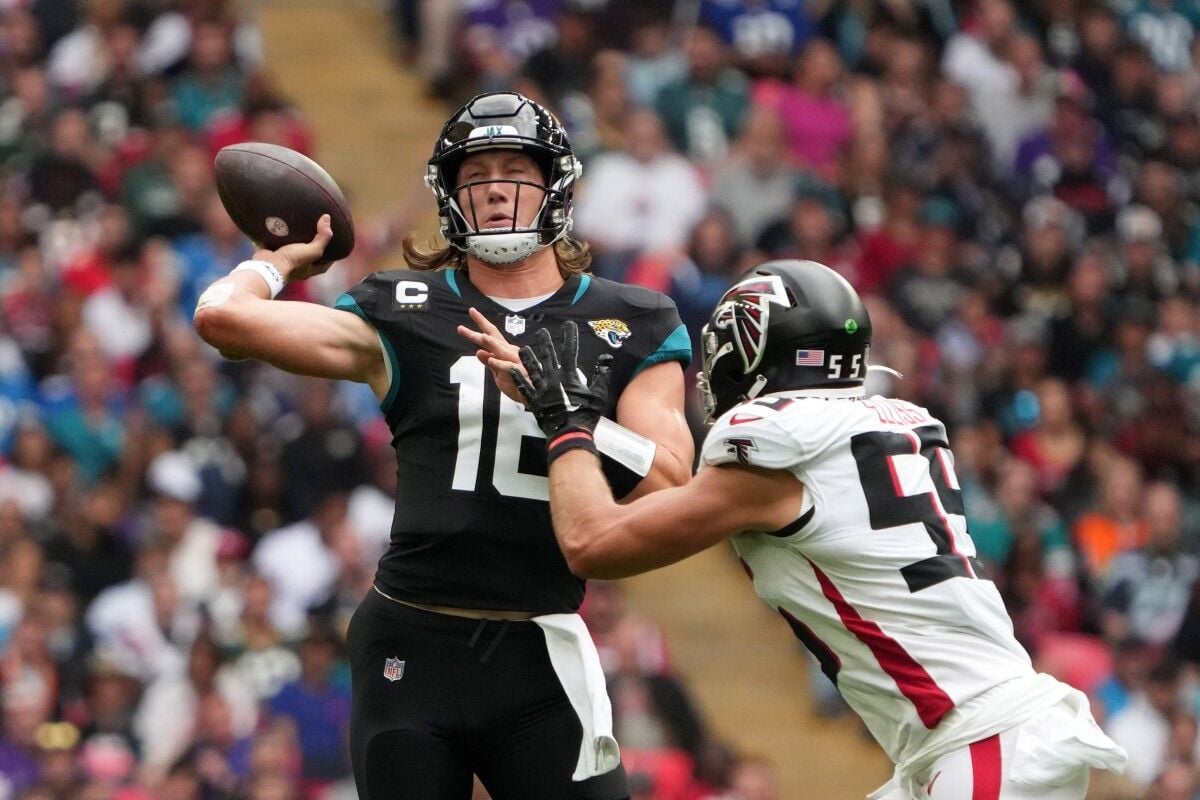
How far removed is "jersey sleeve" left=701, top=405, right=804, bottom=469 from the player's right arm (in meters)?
0.89

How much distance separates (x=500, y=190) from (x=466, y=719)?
49.0 inches

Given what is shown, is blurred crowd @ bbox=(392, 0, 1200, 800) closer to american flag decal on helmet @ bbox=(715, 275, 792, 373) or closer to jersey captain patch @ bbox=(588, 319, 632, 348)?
jersey captain patch @ bbox=(588, 319, 632, 348)

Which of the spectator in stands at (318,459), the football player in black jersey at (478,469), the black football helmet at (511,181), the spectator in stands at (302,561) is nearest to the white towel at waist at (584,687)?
the football player in black jersey at (478,469)

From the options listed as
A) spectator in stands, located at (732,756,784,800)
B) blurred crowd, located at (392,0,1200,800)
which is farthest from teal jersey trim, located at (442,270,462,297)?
blurred crowd, located at (392,0,1200,800)

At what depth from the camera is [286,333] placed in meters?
4.57

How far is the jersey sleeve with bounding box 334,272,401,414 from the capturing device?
15.4 feet

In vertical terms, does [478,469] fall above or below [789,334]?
below

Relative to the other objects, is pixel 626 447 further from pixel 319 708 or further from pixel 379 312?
pixel 319 708

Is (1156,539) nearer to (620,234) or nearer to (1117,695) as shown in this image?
(1117,695)

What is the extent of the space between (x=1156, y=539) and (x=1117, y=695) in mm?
1087

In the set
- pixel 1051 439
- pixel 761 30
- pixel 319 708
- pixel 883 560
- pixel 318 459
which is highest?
pixel 883 560

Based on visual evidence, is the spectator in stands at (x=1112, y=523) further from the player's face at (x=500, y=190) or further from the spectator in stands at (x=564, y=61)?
the player's face at (x=500, y=190)

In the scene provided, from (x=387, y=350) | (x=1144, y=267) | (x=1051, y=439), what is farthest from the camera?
(x=1144, y=267)

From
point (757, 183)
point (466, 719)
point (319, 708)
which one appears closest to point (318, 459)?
point (319, 708)
